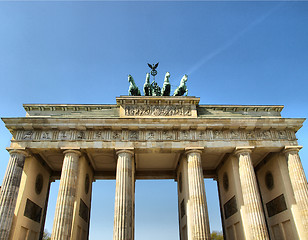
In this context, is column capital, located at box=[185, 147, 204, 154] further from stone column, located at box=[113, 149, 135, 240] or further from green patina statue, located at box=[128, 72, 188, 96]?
green patina statue, located at box=[128, 72, 188, 96]

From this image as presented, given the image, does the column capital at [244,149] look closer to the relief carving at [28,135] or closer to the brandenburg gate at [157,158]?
the brandenburg gate at [157,158]

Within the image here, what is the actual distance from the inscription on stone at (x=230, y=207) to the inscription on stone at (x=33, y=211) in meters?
16.9

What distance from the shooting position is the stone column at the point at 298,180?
1887cm

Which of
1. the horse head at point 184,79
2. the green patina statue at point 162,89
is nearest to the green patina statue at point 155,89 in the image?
the green patina statue at point 162,89

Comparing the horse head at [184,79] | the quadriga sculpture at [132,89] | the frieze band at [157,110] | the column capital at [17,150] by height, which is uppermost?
the horse head at [184,79]

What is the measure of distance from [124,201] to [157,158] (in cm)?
674

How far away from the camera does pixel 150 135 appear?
68.7ft

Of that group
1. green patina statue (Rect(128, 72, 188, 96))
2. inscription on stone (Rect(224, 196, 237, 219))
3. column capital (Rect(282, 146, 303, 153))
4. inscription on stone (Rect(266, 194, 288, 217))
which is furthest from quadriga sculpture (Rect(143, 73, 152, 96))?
inscription on stone (Rect(266, 194, 288, 217))

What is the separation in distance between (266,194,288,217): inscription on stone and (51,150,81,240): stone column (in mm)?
A: 16751

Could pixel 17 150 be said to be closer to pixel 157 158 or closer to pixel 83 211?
pixel 83 211

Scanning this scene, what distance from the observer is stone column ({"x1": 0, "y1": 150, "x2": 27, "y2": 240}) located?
17375 millimetres

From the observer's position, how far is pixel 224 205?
24078 mm

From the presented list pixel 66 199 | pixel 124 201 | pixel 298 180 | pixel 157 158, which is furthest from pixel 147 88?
pixel 298 180

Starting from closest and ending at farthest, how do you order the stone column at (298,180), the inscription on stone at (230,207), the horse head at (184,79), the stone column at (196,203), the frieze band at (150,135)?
1. the stone column at (196,203)
2. the stone column at (298,180)
3. the frieze band at (150,135)
4. the inscription on stone at (230,207)
5. the horse head at (184,79)
